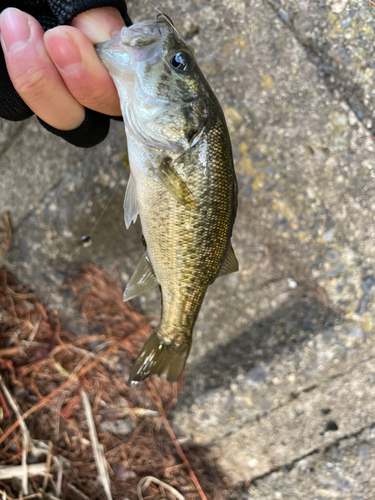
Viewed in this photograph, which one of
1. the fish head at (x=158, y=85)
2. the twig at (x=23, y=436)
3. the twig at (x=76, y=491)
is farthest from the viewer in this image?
the twig at (x=76, y=491)

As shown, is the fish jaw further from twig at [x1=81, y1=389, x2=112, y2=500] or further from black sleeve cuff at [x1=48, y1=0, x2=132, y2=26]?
twig at [x1=81, y1=389, x2=112, y2=500]

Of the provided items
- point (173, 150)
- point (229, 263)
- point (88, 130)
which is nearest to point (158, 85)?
point (173, 150)

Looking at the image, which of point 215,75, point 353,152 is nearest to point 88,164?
point 215,75

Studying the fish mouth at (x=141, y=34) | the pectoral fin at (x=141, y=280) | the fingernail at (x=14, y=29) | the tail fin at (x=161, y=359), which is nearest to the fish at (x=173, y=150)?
the fish mouth at (x=141, y=34)

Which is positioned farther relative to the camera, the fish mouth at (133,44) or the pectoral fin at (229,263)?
the pectoral fin at (229,263)

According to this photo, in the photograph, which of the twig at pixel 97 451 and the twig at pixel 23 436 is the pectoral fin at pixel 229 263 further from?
the twig at pixel 23 436

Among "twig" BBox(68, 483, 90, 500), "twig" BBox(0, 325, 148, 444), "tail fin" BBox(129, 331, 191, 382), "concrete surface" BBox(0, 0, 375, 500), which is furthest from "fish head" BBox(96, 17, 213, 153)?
"twig" BBox(68, 483, 90, 500)

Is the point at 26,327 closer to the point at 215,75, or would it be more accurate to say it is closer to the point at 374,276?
the point at 215,75
